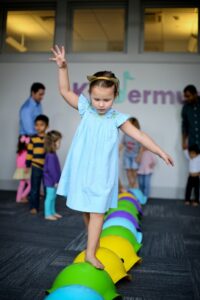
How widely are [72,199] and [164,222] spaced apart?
Result: 84.0 inches

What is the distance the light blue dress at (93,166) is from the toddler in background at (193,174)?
350 cm

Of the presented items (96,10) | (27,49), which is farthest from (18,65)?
(96,10)

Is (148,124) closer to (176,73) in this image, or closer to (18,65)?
(176,73)

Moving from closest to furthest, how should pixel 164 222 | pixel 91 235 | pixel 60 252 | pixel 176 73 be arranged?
pixel 91 235 → pixel 60 252 → pixel 164 222 → pixel 176 73

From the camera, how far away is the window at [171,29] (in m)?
5.72

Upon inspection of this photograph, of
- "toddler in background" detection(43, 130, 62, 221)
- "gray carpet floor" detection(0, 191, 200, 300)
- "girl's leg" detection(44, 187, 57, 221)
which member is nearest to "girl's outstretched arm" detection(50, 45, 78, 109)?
"gray carpet floor" detection(0, 191, 200, 300)

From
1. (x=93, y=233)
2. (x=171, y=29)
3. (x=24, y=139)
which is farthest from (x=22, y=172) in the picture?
(x=171, y=29)

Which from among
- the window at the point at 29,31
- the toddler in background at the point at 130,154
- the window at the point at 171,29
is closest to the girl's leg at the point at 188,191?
the toddler in background at the point at 130,154

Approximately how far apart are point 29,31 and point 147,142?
507 cm

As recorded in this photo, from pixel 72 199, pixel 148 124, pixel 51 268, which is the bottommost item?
pixel 51 268

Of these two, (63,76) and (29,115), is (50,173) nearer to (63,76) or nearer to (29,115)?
(29,115)

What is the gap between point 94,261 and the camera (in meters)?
1.63

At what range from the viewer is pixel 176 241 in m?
2.84

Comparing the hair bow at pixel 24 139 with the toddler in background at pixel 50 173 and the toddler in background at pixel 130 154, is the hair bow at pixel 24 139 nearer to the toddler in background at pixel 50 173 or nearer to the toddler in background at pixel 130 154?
the toddler in background at pixel 50 173
